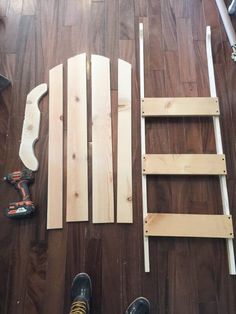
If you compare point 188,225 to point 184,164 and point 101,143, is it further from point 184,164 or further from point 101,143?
point 101,143

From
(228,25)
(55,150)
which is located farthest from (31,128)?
(228,25)

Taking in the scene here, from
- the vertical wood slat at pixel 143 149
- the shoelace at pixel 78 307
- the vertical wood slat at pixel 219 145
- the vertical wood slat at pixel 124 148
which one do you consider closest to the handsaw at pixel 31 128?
the vertical wood slat at pixel 124 148

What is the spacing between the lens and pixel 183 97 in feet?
4.73

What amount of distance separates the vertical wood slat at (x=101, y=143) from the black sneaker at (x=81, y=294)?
243mm

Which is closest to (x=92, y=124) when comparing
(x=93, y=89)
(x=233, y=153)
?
(x=93, y=89)

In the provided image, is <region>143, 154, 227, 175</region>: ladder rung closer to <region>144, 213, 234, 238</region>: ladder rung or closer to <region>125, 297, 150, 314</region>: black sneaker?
<region>144, 213, 234, 238</region>: ladder rung

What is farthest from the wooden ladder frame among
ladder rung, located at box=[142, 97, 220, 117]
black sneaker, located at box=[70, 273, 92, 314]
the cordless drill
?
the cordless drill

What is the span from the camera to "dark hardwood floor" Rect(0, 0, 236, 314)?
3.79ft

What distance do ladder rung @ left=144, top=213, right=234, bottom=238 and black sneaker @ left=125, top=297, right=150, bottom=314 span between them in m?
0.26

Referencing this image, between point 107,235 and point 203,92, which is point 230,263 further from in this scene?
point 203,92

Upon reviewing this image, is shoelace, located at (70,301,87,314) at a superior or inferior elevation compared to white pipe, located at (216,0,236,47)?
inferior

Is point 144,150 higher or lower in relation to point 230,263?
higher

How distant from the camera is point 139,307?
43.6 inches

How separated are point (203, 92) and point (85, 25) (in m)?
0.79
